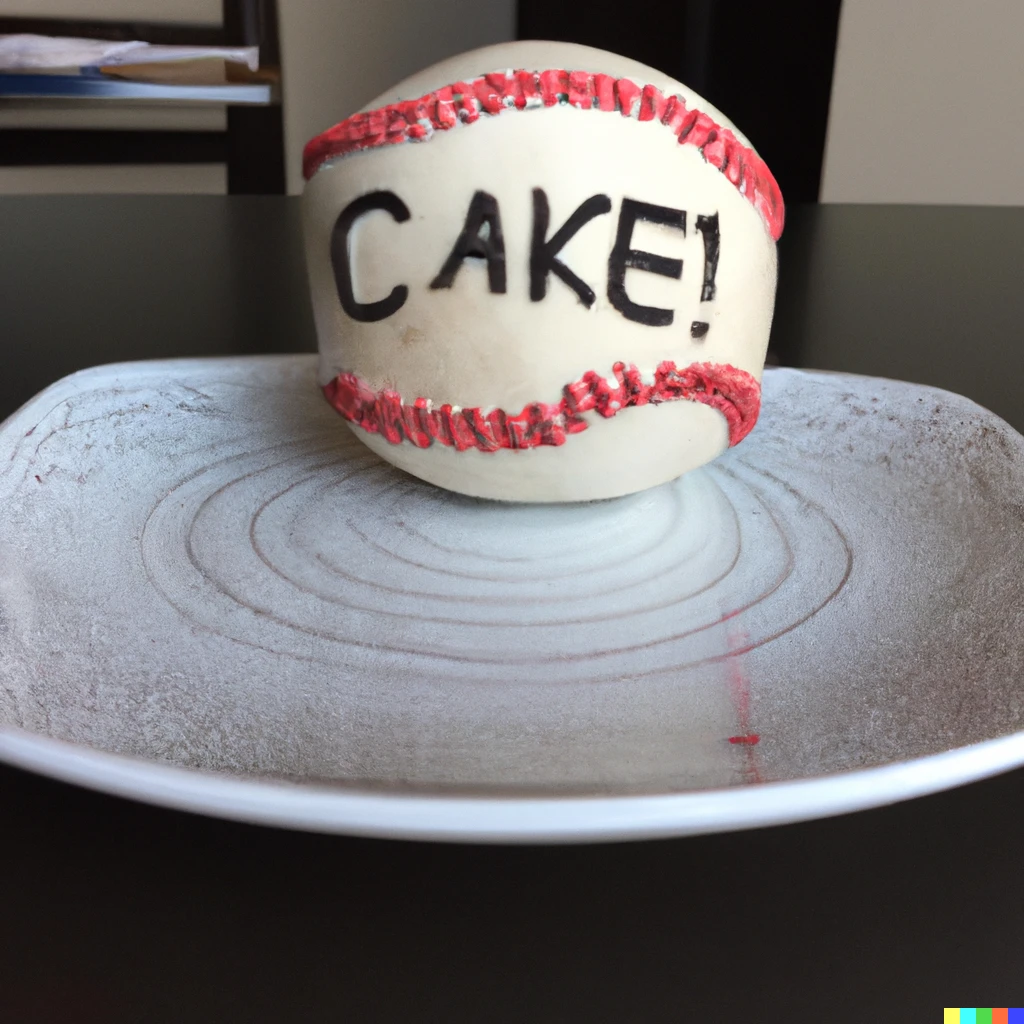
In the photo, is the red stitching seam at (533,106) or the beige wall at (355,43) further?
the beige wall at (355,43)

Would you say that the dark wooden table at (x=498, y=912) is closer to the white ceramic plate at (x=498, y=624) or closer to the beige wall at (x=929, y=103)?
the white ceramic plate at (x=498, y=624)

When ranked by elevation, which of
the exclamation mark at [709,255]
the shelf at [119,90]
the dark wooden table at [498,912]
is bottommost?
the dark wooden table at [498,912]

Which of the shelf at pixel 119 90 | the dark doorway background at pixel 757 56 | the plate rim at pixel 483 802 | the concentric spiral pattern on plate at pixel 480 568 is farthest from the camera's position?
the shelf at pixel 119 90

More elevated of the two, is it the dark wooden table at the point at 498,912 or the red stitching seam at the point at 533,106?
the red stitching seam at the point at 533,106

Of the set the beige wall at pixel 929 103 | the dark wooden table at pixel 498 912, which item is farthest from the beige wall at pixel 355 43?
the dark wooden table at pixel 498 912

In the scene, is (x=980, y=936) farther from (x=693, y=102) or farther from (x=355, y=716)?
(x=693, y=102)

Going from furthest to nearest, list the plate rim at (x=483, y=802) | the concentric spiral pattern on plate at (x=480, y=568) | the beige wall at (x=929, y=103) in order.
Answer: the beige wall at (x=929, y=103) < the concentric spiral pattern on plate at (x=480, y=568) < the plate rim at (x=483, y=802)

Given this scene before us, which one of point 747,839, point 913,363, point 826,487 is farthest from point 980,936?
point 913,363
